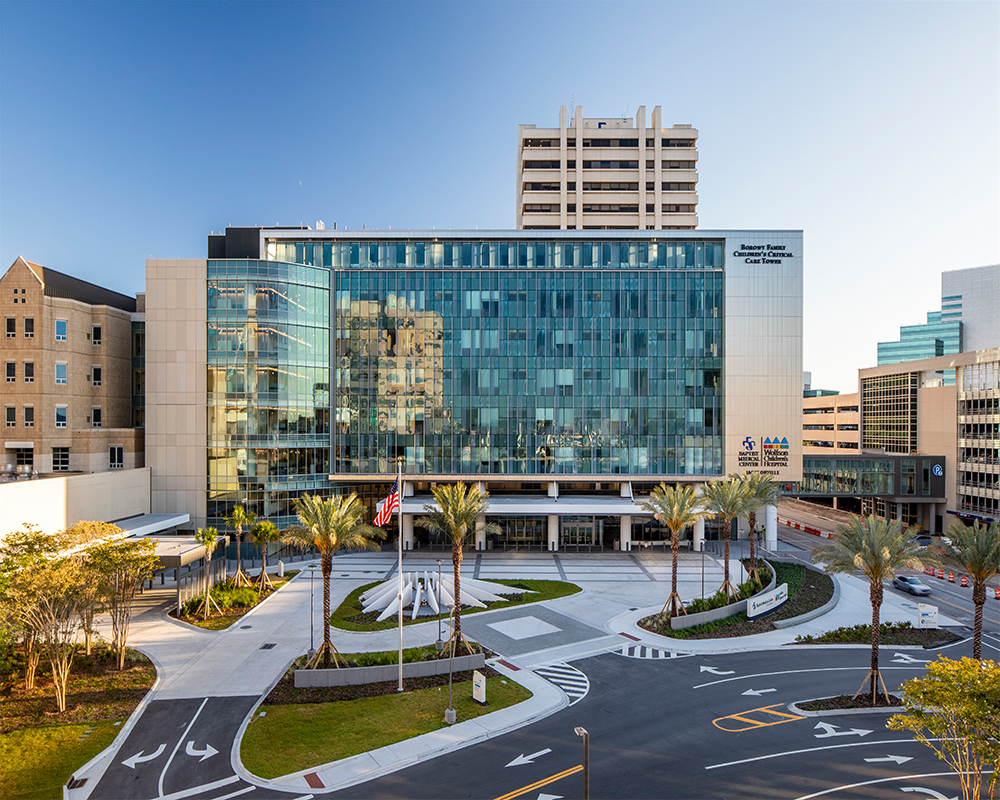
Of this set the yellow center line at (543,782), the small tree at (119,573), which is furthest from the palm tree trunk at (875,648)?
the small tree at (119,573)

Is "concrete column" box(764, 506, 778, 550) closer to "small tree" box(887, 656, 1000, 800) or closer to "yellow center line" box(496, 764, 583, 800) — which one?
"small tree" box(887, 656, 1000, 800)

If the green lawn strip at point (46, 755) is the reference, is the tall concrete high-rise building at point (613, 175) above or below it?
above

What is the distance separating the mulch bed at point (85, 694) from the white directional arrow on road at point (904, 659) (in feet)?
128

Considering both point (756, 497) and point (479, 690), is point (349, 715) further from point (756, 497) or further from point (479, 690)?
point (756, 497)

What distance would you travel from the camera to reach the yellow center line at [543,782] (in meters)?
18.6

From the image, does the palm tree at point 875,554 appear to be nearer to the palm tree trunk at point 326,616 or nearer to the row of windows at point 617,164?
the palm tree trunk at point 326,616

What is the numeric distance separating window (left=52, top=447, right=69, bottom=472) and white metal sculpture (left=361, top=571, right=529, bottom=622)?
115 feet

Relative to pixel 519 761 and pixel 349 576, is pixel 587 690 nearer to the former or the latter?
pixel 519 761

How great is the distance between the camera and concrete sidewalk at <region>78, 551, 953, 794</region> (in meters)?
22.0

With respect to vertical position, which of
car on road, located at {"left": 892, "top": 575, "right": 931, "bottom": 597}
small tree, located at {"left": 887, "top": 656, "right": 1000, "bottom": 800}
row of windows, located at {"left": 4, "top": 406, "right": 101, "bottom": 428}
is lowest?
car on road, located at {"left": 892, "top": 575, "right": 931, "bottom": 597}

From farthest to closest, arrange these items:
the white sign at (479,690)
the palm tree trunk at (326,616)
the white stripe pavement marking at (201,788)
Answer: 1. the palm tree trunk at (326,616)
2. the white sign at (479,690)
3. the white stripe pavement marking at (201,788)

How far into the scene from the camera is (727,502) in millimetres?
40438

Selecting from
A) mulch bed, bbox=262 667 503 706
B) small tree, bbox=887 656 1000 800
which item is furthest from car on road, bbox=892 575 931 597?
mulch bed, bbox=262 667 503 706

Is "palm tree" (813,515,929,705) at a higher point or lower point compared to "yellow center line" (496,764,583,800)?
higher
